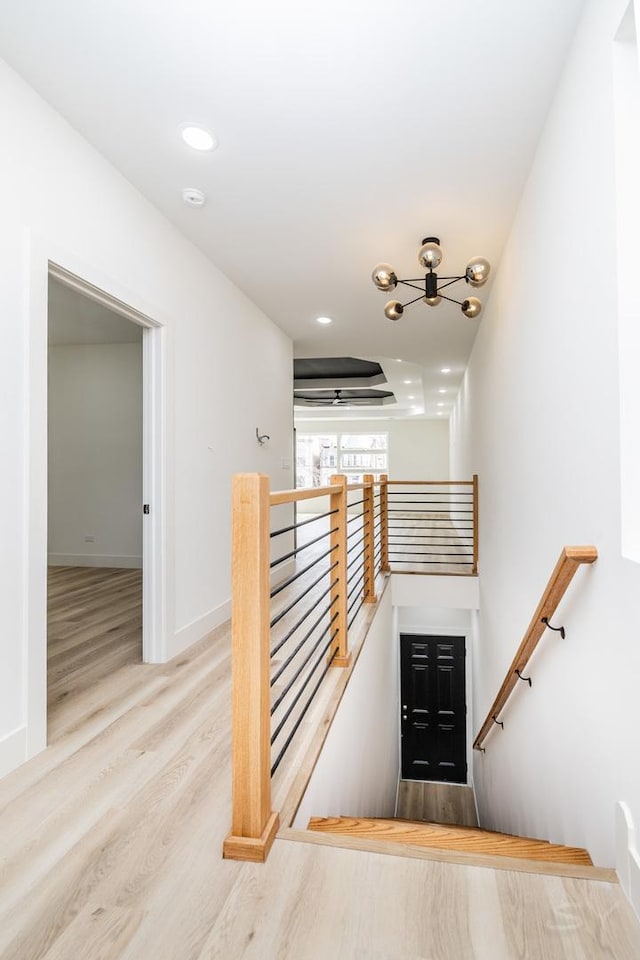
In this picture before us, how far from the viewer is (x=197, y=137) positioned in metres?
2.25

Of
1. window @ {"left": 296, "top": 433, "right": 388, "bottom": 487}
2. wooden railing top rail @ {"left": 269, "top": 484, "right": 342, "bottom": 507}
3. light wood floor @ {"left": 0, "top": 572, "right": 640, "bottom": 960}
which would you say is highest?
window @ {"left": 296, "top": 433, "right": 388, "bottom": 487}

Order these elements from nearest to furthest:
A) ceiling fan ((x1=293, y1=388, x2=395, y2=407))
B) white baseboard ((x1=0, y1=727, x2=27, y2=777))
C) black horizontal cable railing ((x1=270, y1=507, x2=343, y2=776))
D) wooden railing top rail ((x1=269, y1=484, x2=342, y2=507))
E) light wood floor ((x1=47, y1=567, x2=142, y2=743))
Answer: wooden railing top rail ((x1=269, y1=484, x2=342, y2=507))
black horizontal cable railing ((x1=270, y1=507, x2=343, y2=776))
white baseboard ((x1=0, y1=727, x2=27, y2=777))
light wood floor ((x1=47, y1=567, x2=142, y2=743))
ceiling fan ((x1=293, y1=388, x2=395, y2=407))

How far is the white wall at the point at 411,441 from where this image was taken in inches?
532

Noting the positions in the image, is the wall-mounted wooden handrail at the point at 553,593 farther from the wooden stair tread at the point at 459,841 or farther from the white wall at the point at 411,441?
the white wall at the point at 411,441

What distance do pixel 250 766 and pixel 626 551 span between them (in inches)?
41.7

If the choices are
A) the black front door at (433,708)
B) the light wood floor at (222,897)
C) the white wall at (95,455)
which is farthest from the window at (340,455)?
the light wood floor at (222,897)

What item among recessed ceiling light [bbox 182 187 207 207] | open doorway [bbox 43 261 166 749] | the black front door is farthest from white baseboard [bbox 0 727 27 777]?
the black front door

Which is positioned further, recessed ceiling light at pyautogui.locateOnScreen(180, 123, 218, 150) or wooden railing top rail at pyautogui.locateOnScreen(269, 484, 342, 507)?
recessed ceiling light at pyautogui.locateOnScreen(180, 123, 218, 150)

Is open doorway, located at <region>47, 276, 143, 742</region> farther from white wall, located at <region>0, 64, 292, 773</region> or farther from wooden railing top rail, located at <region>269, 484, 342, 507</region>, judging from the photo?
wooden railing top rail, located at <region>269, 484, 342, 507</region>

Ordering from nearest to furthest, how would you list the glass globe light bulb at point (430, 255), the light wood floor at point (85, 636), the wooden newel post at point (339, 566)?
1. the light wood floor at point (85, 636)
2. the wooden newel post at point (339, 566)
3. the glass globe light bulb at point (430, 255)

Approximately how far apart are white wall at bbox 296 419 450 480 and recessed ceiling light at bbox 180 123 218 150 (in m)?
11.1

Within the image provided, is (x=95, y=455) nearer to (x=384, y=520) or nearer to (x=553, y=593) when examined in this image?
(x=384, y=520)

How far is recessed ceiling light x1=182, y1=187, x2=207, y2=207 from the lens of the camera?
2.65m

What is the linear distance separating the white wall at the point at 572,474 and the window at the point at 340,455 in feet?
34.9
